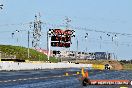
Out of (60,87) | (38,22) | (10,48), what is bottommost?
(60,87)

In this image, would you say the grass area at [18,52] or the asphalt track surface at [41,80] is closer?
the asphalt track surface at [41,80]

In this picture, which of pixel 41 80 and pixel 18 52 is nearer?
pixel 41 80

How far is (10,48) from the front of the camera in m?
141

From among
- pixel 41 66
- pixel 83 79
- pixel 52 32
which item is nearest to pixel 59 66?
pixel 41 66

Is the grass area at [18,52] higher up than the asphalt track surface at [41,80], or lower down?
higher up

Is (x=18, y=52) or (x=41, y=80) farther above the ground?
(x=18, y=52)

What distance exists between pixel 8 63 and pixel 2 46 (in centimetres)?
6965

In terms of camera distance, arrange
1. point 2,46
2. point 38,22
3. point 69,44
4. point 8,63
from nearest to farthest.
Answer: point 8,63 → point 69,44 → point 2,46 → point 38,22

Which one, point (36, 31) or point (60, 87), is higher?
point (36, 31)

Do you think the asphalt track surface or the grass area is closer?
the asphalt track surface

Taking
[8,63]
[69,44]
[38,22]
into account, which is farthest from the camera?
[38,22]

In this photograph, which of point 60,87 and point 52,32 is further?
point 52,32

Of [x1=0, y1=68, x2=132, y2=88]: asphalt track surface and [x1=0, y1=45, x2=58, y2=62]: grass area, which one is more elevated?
[x1=0, y1=45, x2=58, y2=62]: grass area

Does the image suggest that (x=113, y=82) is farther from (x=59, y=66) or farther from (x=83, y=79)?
(x=59, y=66)
